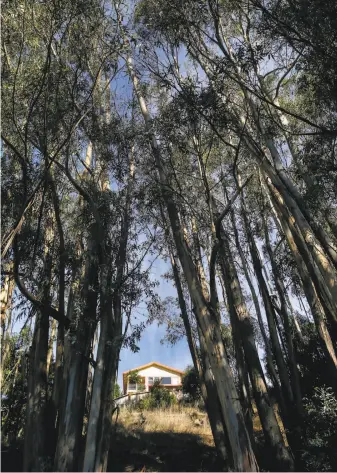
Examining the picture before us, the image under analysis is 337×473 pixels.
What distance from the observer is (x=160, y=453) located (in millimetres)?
9062

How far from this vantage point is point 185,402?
1569 centimetres

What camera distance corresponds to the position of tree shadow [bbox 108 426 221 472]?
8.32 m

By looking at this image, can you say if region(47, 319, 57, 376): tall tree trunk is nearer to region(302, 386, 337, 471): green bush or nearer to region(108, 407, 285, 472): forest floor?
region(108, 407, 285, 472): forest floor

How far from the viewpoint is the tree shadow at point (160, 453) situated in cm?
832

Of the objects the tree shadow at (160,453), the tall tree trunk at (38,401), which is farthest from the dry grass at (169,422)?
the tall tree trunk at (38,401)

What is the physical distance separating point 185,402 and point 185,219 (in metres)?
10.00

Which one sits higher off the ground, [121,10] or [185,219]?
[121,10]

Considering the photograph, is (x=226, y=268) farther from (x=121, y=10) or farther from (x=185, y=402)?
(x=185, y=402)

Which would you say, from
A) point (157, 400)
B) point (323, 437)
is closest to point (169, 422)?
point (157, 400)

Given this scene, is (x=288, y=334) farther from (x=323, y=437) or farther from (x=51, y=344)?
(x=51, y=344)

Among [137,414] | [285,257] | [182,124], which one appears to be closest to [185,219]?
[182,124]

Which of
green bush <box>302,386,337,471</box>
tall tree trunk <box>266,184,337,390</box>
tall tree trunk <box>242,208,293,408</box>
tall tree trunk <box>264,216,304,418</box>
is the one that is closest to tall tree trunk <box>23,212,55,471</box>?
tall tree trunk <box>266,184,337,390</box>

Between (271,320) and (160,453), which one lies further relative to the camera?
(271,320)

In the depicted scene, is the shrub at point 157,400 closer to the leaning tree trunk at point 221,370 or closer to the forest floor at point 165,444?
the forest floor at point 165,444
